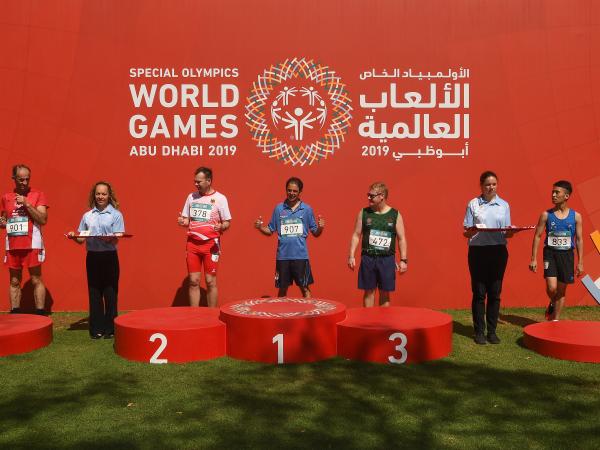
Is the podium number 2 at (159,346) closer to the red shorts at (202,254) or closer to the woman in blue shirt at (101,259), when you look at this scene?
the woman in blue shirt at (101,259)

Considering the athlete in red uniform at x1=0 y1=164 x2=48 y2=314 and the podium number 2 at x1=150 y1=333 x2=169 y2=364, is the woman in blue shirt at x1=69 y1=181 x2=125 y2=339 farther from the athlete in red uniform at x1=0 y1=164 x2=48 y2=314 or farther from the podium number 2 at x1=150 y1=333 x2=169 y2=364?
the podium number 2 at x1=150 y1=333 x2=169 y2=364

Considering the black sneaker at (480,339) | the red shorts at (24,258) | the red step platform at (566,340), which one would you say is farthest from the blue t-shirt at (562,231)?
the red shorts at (24,258)

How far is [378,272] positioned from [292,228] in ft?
3.63

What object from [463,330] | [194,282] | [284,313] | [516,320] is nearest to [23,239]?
[194,282]

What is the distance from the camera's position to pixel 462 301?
756cm

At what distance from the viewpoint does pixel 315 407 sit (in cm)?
387

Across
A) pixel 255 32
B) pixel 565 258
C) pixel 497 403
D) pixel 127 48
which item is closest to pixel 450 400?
pixel 497 403

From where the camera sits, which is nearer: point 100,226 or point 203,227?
point 100,226

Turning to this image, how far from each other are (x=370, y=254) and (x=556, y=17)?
3950mm

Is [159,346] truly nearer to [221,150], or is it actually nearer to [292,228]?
[292,228]

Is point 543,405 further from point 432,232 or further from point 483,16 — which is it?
point 483,16

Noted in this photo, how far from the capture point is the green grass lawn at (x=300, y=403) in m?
3.36

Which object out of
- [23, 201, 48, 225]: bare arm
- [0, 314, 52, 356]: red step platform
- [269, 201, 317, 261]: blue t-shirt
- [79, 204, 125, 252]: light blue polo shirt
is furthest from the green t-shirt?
[23, 201, 48, 225]: bare arm

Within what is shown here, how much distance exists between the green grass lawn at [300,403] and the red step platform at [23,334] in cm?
12
